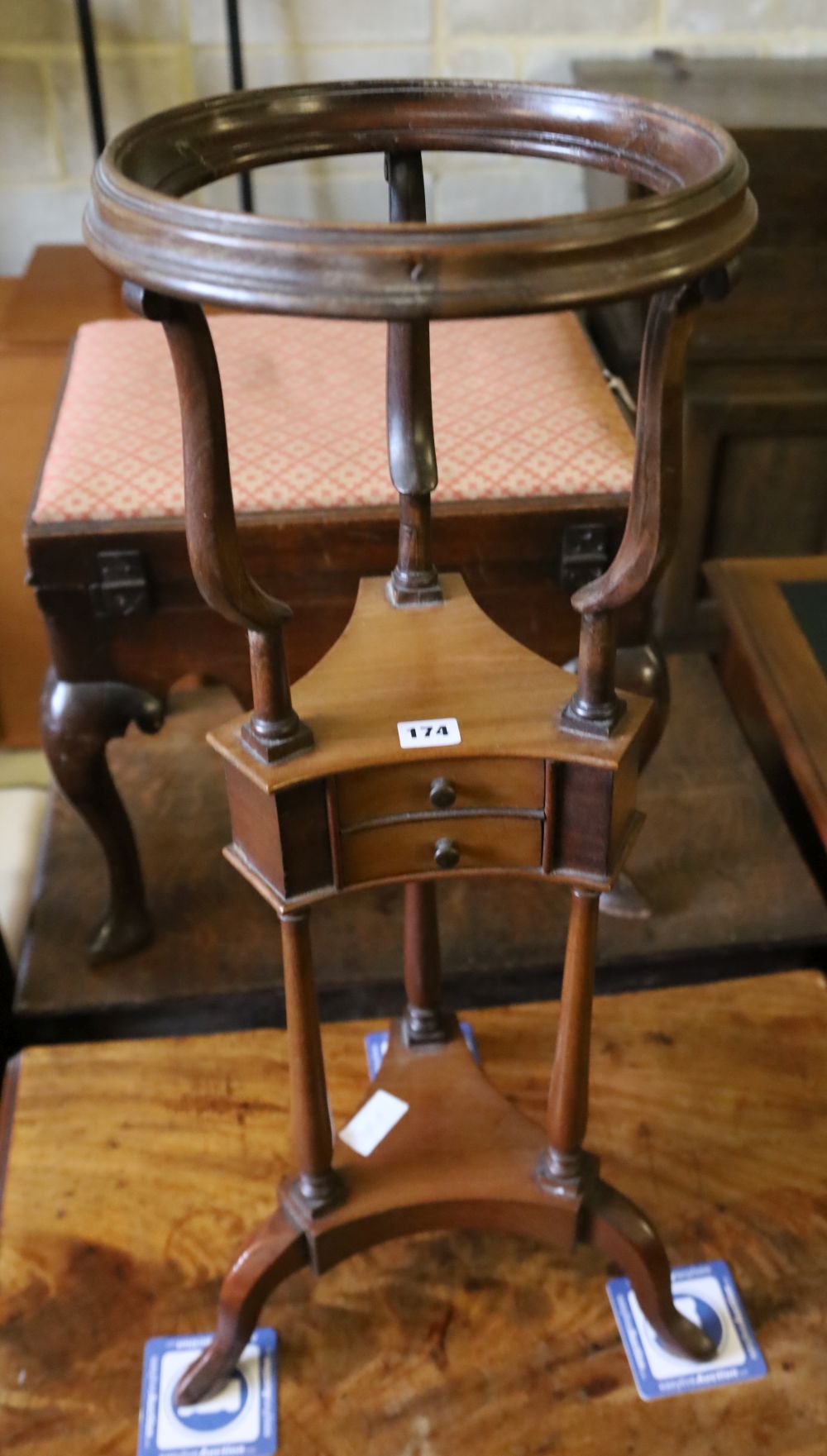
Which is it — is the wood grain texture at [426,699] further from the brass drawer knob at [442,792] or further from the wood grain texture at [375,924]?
the wood grain texture at [375,924]

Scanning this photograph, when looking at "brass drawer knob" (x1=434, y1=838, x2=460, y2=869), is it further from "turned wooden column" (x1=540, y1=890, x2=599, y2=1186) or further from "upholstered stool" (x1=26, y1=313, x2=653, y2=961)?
"upholstered stool" (x1=26, y1=313, x2=653, y2=961)

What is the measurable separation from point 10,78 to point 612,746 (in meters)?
1.34

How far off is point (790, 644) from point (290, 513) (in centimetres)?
52

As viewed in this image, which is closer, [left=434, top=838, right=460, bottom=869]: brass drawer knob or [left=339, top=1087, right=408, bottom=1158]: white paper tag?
[left=434, top=838, right=460, bottom=869]: brass drawer knob

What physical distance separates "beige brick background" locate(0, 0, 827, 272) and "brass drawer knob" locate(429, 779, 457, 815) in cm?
118

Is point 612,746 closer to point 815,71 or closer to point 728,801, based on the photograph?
point 728,801

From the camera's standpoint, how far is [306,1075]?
844 mm

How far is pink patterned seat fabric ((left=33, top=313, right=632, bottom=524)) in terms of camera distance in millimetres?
1041

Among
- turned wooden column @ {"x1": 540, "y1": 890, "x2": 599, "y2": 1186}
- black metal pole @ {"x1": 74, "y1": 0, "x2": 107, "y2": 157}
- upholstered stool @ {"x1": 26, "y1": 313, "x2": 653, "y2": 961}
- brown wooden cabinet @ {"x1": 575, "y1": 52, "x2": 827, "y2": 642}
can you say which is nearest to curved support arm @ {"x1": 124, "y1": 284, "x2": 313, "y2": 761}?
turned wooden column @ {"x1": 540, "y1": 890, "x2": 599, "y2": 1186}

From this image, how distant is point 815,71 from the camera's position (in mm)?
1574

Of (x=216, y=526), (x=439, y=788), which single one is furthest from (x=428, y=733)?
A: (x=216, y=526)

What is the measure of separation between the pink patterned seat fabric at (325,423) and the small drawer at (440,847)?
0.38 meters

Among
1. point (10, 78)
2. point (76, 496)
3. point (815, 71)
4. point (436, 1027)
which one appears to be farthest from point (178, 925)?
point (815, 71)

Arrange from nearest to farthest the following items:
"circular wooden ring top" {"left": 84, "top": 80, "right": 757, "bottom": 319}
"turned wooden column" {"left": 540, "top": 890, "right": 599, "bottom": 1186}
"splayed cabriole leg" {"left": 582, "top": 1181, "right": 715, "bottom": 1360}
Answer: "circular wooden ring top" {"left": 84, "top": 80, "right": 757, "bottom": 319} → "turned wooden column" {"left": 540, "top": 890, "right": 599, "bottom": 1186} → "splayed cabriole leg" {"left": 582, "top": 1181, "right": 715, "bottom": 1360}
